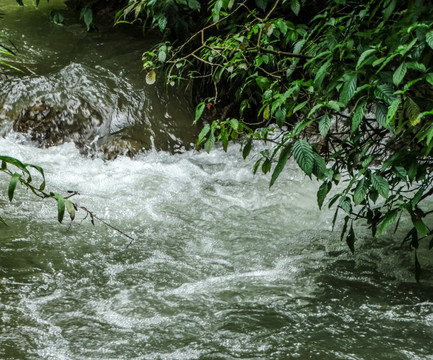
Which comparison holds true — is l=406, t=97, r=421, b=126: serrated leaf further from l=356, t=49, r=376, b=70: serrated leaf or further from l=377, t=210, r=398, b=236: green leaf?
l=377, t=210, r=398, b=236: green leaf

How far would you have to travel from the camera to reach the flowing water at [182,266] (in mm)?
2586

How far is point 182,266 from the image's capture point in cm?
331

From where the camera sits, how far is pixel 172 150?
5.17 m

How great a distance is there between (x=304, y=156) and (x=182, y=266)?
117 centimetres

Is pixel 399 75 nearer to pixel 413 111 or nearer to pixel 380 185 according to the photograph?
pixel 413 111

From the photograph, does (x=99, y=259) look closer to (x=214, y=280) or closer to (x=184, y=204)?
(x=214, y=280)

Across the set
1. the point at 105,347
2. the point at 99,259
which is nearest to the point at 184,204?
the point at 99,259

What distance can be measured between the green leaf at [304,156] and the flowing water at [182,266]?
0.74 m

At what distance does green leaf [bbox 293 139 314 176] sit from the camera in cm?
242

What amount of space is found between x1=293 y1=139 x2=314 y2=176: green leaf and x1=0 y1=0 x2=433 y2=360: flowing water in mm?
745

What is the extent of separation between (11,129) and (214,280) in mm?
2756

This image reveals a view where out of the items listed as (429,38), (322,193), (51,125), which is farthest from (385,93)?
(51,125)

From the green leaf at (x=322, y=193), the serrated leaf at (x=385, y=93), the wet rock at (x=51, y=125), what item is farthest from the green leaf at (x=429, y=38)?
the wet rock at (x=51, y=125)

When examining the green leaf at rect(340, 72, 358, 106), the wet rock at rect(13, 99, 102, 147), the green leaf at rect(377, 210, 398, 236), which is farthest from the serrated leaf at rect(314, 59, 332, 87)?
the wet rock at rect(13, 99, 102, 147)
